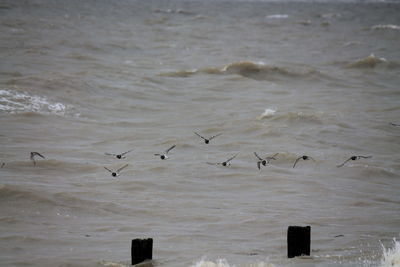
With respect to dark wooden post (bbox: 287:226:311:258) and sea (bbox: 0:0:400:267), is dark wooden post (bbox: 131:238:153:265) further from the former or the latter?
dark wooden post (bbox: 287:226:311:258)

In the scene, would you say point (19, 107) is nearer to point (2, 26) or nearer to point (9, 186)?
point (9, 186)

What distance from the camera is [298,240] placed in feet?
30.1

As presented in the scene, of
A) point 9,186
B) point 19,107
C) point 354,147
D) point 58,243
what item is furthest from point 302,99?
point 58,243

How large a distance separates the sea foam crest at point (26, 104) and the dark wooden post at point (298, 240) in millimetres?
11622

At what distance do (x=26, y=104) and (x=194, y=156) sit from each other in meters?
6.47

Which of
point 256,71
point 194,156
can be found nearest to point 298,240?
point 194,156

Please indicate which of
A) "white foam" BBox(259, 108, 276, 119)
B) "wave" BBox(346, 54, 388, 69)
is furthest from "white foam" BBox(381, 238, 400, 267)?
"wave" BBox(346, 54, 388, 69)

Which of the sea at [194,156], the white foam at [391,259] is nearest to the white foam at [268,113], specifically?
the sea at [194,156]

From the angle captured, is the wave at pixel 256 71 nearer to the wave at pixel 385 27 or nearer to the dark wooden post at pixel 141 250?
the dark wooden post at pixel 141 250

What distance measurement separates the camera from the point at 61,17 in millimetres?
51250

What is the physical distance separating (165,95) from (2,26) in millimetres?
19746

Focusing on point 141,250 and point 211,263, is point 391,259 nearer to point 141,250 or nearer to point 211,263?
point 211,263

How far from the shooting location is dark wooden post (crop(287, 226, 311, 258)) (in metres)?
9.16

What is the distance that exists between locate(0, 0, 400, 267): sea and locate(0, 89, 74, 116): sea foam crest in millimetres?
82
